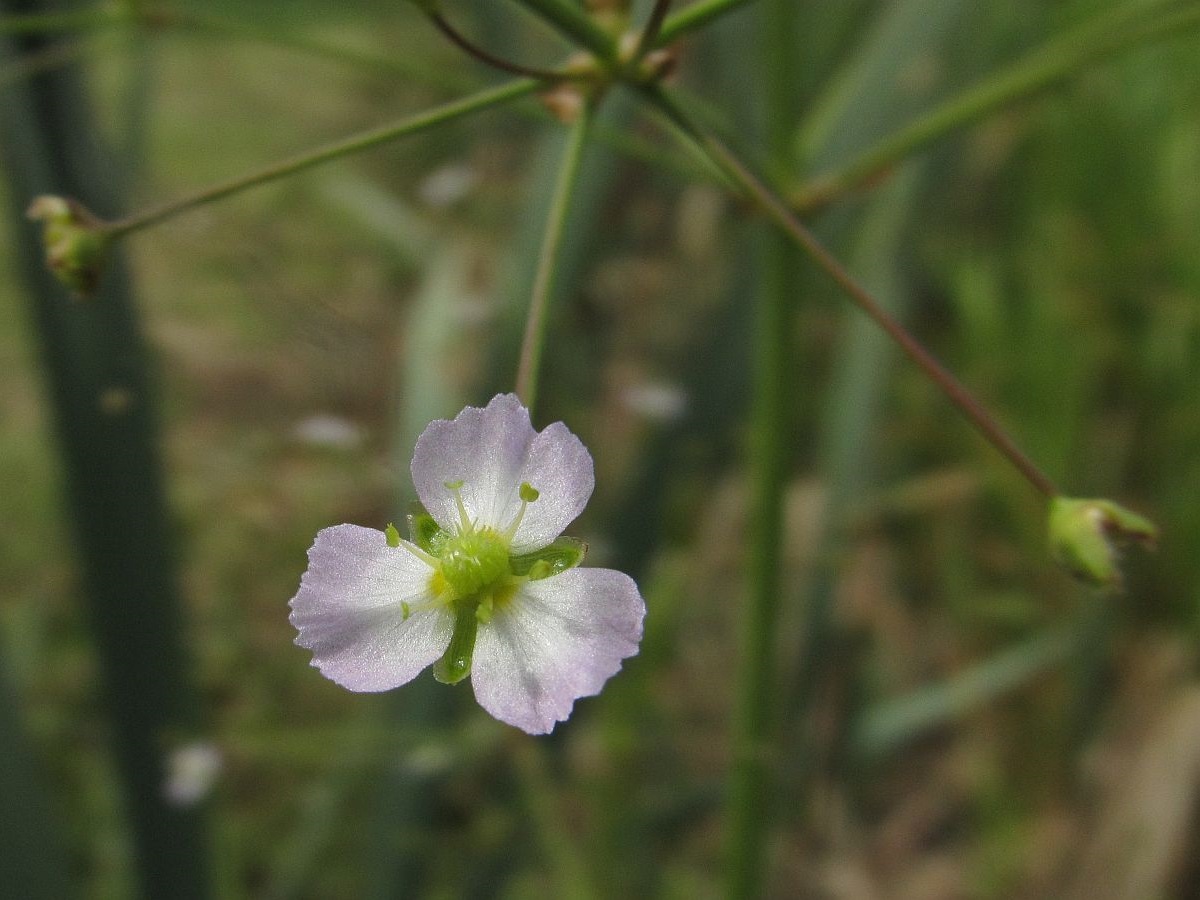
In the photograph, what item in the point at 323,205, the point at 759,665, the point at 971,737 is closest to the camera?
the point at 759,665

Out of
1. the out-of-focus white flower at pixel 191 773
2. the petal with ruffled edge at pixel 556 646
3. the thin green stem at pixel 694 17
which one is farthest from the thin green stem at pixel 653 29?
the out-of-focus white flower at pixel 191 773

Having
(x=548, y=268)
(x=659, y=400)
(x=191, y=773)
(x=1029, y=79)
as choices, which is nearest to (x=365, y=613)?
(x=548, y=268)

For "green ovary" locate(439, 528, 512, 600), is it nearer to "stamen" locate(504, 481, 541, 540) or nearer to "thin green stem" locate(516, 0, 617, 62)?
"stamen" locate(504, 481, 541, 540)

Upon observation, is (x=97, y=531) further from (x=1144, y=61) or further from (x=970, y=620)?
(x=1144, y=61)

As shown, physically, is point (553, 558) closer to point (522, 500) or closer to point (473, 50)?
point (522, 500)

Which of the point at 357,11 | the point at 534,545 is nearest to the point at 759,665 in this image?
the point at 534,545

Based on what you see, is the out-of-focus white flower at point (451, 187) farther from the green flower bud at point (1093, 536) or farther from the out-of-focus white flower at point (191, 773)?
the green flower bud at point (1093, 536)

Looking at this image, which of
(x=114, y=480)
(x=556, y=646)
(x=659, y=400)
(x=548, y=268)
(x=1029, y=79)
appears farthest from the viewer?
(x=659, y=400)
